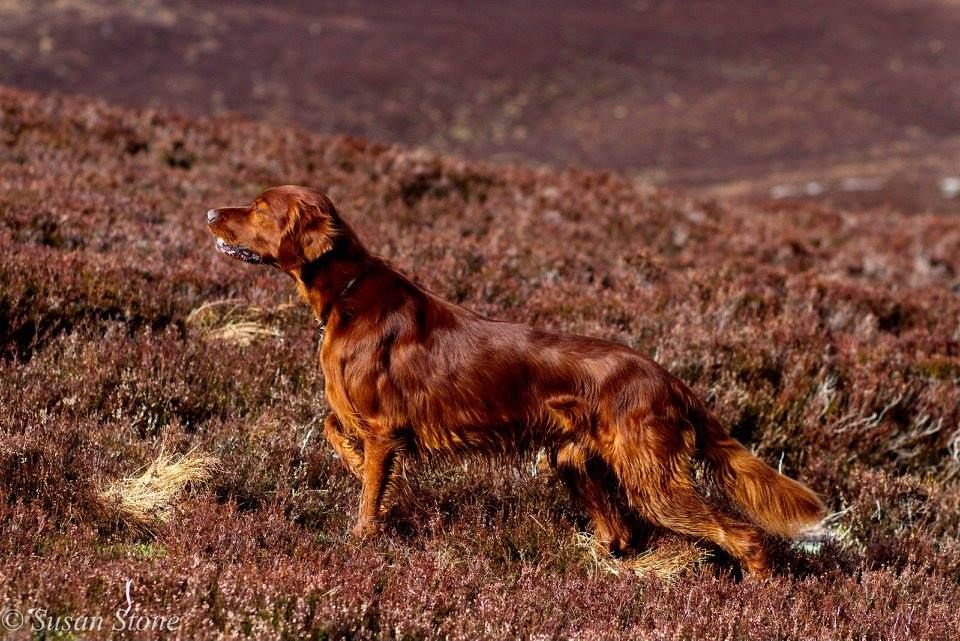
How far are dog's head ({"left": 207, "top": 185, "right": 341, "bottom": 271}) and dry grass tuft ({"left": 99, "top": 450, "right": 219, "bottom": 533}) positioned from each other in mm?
898

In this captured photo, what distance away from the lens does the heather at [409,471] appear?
3152 mm

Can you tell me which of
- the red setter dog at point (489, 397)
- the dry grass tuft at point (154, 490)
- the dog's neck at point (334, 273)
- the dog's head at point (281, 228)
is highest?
the dog's head at point (281, 228)

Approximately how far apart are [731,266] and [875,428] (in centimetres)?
336

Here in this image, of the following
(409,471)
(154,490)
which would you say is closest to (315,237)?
(409,471)

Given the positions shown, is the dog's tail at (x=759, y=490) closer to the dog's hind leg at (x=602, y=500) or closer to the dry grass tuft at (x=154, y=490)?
the dog's hind leg at (x=602, y=500)

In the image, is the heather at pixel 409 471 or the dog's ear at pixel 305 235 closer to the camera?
the heather at pixel 409 471

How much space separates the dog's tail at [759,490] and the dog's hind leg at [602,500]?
417mm

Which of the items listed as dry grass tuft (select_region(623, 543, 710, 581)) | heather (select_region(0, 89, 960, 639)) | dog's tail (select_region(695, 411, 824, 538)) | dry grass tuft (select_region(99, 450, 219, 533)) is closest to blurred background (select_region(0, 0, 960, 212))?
heather (select_region(0, 89, 960, 639))

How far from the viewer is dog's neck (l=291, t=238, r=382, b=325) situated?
3680 mm

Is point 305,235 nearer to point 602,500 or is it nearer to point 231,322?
point 602,500

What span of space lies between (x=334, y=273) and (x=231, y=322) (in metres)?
1.92

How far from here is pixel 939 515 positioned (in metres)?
4.76

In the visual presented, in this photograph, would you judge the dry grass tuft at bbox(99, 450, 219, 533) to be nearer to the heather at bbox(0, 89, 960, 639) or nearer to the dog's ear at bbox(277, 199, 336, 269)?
the heather at bbox(0, 89, 960, 639)

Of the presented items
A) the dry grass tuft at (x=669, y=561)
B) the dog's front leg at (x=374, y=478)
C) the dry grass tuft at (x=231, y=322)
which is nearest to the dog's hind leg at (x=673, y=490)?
the dry grass tuft at (x=669, y=561)
